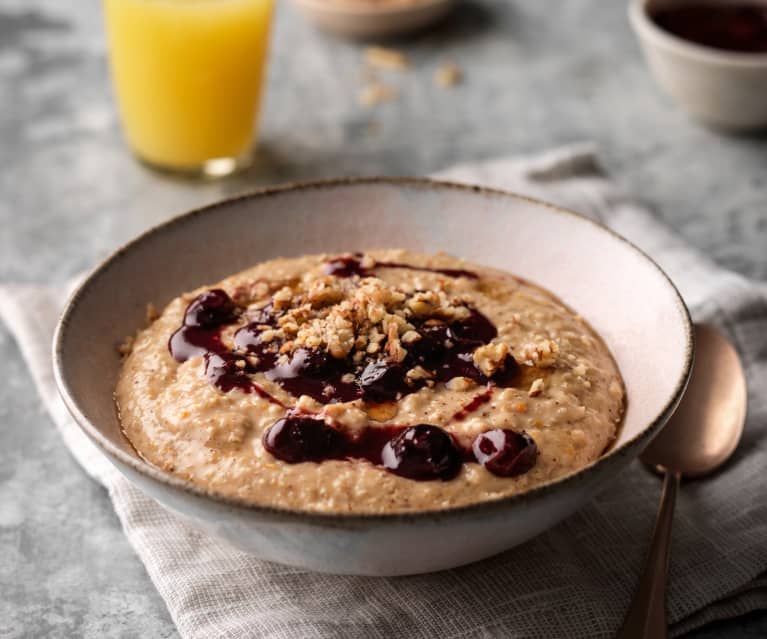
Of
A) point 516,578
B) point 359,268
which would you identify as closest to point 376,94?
point 359,268

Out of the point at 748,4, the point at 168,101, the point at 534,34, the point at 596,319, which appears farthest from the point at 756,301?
the point at 534,34

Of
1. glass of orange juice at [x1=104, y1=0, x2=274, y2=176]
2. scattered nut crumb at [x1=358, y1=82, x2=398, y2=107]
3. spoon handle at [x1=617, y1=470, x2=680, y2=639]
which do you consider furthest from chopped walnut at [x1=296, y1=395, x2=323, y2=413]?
scattered nut crumb at [x1=358, y1=82, x2=398, y2=107]

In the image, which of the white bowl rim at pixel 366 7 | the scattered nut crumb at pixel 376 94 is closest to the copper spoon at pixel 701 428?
the scattered nut crumb at pixel 376 94

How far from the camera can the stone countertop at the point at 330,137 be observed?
125 inches

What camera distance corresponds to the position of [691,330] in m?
2.37

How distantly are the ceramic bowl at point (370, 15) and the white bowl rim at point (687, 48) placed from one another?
44.1 inches

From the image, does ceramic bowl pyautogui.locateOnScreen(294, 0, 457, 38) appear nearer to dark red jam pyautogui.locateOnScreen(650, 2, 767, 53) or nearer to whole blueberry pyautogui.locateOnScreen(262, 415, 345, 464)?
dark red jam pyautogui.locateOnScreen(650, 2, 767, 53)

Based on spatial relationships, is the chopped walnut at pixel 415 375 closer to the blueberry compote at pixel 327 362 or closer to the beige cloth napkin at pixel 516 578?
the blueberry compote at pixel 327 362

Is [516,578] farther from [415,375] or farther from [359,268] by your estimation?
[359,268]

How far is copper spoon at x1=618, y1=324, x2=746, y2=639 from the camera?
2.45 meters

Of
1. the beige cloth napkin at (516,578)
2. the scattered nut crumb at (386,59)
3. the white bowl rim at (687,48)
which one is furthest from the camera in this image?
the scattered nut crumb at (386,59)

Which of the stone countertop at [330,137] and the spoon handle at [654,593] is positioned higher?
the spoon handle at [654,593]

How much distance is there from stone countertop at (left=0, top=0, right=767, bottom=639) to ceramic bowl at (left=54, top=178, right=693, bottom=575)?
1.60 ft

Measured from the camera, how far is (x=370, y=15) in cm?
499
